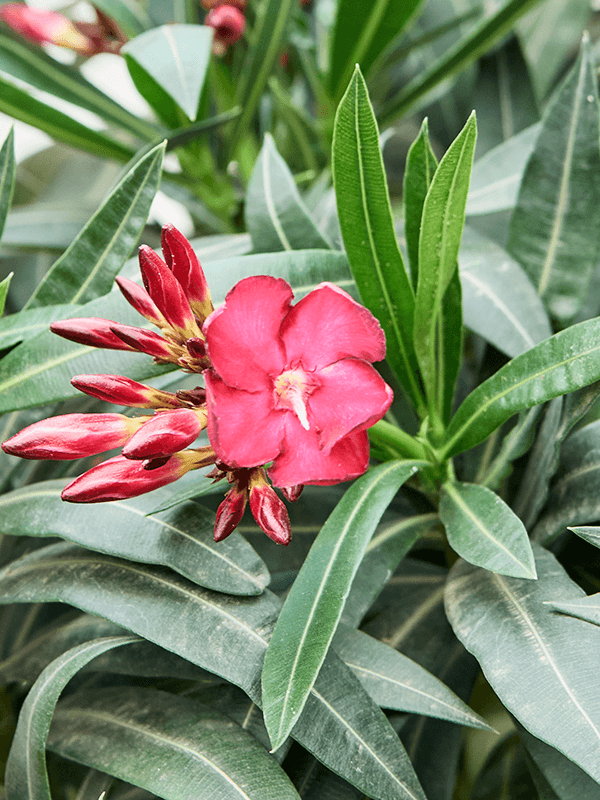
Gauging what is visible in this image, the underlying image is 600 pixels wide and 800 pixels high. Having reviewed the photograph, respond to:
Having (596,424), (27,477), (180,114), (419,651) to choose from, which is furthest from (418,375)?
(180,114)

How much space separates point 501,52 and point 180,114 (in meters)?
0.54

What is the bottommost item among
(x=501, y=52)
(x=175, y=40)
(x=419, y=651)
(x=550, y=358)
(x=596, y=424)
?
(x=419, y=651)

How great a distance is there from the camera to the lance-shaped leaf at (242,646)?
1.61ft

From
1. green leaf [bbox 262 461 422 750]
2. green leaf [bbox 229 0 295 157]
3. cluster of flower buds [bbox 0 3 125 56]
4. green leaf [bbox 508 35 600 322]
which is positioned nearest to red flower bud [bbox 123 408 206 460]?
green leaf [bbox 262 461 422 750]

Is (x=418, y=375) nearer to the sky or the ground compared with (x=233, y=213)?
nearer to the ground

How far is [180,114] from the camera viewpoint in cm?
99

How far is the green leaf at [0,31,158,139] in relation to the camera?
0.99 metres

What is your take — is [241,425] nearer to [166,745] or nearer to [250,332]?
[250,332]

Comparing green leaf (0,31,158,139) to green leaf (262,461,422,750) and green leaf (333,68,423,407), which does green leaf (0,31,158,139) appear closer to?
green leaf (333,68,423,407)

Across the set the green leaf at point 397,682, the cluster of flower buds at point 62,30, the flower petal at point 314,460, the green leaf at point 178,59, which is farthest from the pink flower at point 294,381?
the cluster of flower buds at point 62,30

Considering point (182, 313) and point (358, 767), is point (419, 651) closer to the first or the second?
point (358, 767)

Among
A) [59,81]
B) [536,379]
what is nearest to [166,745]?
[536,379]

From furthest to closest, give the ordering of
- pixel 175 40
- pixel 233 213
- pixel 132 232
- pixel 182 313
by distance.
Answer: pixel 233 213 → pixel 175 40 → pixel 132 232 → pixel 182 313

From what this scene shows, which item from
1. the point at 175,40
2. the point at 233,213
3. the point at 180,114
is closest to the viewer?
the point at 175,40
